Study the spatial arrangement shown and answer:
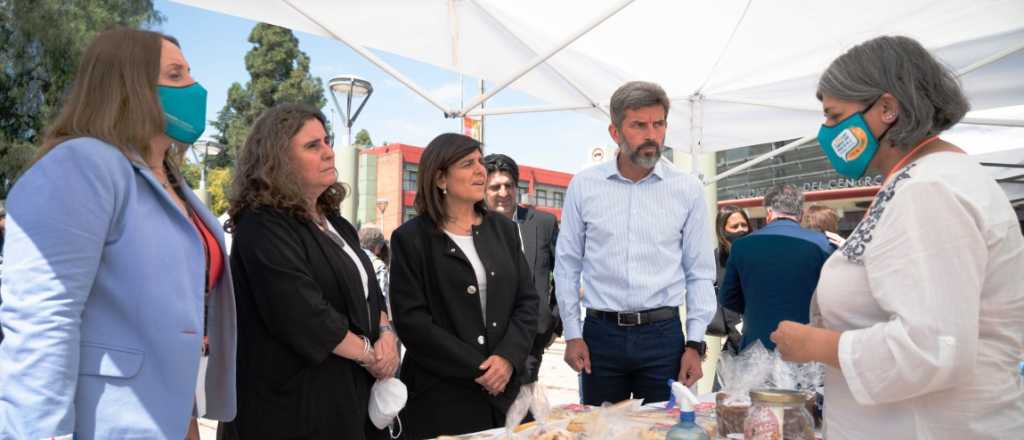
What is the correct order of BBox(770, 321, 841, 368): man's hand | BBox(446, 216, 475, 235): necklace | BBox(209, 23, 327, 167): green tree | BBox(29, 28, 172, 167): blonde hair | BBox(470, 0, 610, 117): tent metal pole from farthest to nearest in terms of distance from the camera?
BBox(209, 23, 327, 167): green tree < BBox(470, 0, 610, 117): tent metal pole < BBox(446, 216, 475, 235): necklace < BBox(29, 28, 172, 167): blonde hair < BBox(770, 321, 841, 368): man's hand

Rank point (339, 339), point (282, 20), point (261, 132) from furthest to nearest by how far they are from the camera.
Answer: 1. point (282, 20)
2. point (261, 132)
3. point (339, 339)

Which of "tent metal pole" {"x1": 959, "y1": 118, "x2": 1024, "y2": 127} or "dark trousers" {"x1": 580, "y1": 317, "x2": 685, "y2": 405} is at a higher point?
"tent metal pole" {"x1": 959, "y1": 118, "x2": 1024, "y2": 127}

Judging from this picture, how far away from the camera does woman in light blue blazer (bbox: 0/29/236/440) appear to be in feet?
4.59

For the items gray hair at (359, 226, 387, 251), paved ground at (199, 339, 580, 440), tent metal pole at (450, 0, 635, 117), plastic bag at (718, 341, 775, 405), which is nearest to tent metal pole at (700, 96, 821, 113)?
tent metal pole at (450, 0, 635, 117)

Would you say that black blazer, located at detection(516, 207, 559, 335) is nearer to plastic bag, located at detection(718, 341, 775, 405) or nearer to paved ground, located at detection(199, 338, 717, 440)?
paved ground, located at detection(199, 338, 717, 440)

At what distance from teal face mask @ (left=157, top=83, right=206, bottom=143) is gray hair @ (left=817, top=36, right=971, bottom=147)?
173 cm

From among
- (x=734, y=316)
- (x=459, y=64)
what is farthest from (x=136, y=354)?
(x=734, y=316)

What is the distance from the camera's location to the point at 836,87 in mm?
1563

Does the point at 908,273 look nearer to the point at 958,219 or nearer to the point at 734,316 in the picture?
the point at 958,219

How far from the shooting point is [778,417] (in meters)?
1.52

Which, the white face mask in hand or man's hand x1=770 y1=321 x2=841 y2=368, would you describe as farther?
the white face mask in hand

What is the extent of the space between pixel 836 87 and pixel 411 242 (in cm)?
169

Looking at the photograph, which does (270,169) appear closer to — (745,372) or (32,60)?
(745,372)

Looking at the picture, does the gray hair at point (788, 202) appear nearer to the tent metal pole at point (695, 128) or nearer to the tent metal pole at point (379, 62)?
the tent metal pole at point (695, 128)
